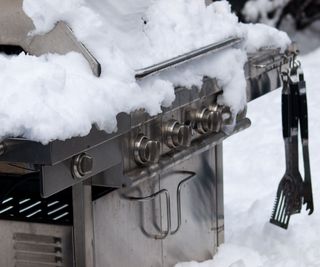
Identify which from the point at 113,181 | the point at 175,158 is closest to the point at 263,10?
the point at 175,158

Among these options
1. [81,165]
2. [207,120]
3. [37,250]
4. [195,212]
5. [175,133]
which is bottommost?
[37,250]

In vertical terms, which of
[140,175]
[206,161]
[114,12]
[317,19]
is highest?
[317,19]

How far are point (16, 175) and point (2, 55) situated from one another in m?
0.53

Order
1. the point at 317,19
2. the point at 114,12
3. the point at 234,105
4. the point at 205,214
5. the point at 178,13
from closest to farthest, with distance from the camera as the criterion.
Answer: the point at 114,12 < the point at 178,13 < the point at 234,105 < the point at 205,214 < the point at 317,19

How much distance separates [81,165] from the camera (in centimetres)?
297

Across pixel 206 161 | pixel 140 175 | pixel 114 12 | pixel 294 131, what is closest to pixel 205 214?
pixel 206 161

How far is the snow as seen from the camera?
440cm

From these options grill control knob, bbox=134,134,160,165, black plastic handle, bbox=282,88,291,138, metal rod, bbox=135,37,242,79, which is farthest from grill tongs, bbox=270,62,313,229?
grill control knob, bbox=134,134,160,165

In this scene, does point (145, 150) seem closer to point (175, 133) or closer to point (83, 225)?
point (175, 133)

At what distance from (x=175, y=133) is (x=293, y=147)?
933mm

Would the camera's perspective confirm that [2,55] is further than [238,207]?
No

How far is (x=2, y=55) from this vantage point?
125 inches

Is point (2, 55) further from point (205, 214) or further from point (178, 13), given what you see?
point (205, 214)

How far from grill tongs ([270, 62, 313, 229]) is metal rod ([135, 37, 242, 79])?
0.43 m
